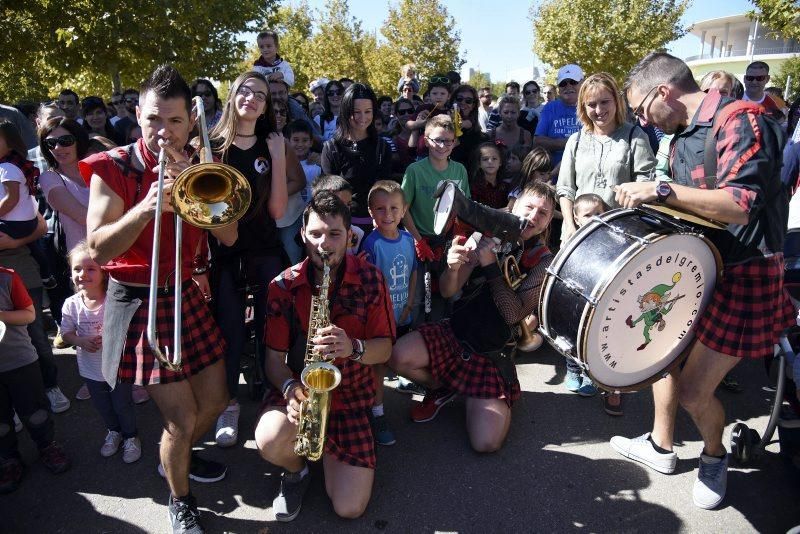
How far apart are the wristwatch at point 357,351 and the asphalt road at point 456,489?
0.78 meters

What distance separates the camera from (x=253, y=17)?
13.4 metres

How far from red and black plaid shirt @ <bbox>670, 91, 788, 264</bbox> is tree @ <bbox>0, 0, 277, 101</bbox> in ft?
38.3

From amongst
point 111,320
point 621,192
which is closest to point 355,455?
point 111,320

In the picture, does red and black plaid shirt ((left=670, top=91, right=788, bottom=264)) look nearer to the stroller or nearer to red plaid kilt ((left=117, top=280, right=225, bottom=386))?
the stroller

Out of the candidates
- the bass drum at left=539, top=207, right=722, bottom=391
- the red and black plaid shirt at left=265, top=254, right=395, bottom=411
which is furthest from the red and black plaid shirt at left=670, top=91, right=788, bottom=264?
the red and black plaid shirt at left=265, top=254, right=395, bottom=411

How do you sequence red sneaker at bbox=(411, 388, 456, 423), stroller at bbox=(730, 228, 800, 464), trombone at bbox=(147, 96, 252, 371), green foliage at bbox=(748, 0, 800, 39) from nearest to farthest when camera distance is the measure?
1. trombone at bbox=(147, 96, 252, 371)
2. stroller at bbox=(730, 228, 800, 464)
3. red sneaker at bbox=(411, 388, 456, 423)
4. green foliage at bbox=(748, 0, 800, 39)

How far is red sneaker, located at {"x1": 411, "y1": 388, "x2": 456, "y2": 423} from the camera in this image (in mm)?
3511

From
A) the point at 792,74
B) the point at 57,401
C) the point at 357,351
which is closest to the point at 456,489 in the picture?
the point at 357,351

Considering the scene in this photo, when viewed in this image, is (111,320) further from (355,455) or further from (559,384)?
(559,384)

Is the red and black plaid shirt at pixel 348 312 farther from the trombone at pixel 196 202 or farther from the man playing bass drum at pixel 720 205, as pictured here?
the man playing bass drum at pixel 720 205

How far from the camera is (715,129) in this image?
2439 mm

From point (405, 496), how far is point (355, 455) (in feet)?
1.21

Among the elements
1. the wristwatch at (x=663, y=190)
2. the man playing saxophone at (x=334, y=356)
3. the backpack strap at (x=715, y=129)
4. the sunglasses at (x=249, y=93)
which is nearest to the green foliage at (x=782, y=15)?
the backpack strap at (x=715, y=129)

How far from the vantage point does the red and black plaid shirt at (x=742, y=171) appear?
229cm
